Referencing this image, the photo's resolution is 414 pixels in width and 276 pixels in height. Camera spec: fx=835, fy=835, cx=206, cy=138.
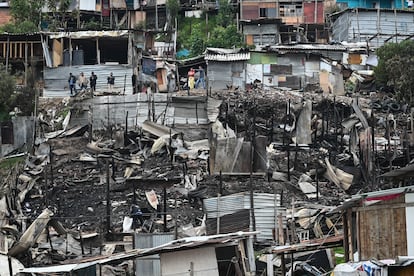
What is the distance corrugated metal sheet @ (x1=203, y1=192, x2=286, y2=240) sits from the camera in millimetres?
22250

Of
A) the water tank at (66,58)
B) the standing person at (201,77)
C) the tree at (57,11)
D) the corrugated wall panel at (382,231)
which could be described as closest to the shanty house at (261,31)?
the standing person at (201,77)

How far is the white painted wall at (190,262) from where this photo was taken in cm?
1605

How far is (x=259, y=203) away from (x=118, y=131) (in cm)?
928

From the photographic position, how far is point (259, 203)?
22484 mm

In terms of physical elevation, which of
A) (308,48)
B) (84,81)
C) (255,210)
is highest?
(308,48)

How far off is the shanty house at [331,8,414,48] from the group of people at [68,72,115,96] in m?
16.4

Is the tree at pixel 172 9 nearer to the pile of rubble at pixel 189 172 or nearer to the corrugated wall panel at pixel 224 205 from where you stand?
the pile of rubble at pixel 189 172

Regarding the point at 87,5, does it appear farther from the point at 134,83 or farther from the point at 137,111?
the point at 137,111

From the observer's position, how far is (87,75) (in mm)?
36281

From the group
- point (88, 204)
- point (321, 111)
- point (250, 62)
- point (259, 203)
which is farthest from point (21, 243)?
point (250, 62)

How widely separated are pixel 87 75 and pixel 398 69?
43.3 feet

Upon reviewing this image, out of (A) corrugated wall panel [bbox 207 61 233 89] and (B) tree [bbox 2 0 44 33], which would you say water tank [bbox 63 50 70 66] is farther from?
(B) tree [bbox 2 0 44 33]

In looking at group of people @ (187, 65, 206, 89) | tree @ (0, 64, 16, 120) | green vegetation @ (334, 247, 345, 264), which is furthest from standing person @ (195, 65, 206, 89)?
green vegetation @ (334, 247, 345, 264)

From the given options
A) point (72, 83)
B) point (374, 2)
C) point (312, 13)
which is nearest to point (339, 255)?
point (72, 83)
